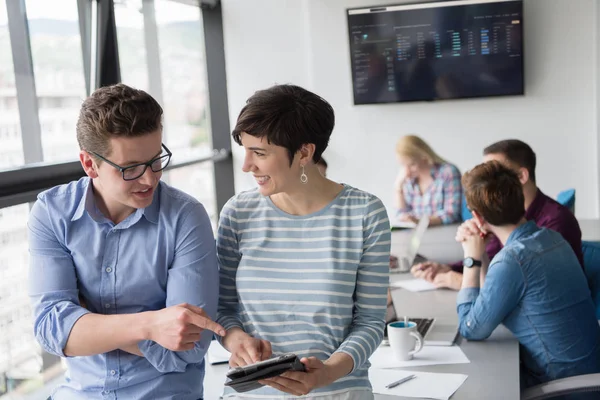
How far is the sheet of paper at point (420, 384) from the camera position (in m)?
1.93

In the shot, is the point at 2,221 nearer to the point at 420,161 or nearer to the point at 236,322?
the point at 236,322

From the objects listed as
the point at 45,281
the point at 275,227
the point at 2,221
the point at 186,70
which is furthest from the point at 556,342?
the point at 186,70

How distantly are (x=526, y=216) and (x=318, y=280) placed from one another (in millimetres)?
1787

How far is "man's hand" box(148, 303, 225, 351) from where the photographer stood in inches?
54.2

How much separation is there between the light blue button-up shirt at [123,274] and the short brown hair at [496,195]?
1201 millimetres

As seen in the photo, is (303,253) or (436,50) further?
(436,50)

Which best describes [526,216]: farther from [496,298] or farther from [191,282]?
[191,282]

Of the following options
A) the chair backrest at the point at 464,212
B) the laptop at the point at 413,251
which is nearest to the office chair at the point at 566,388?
the laptop at the point at 413,251

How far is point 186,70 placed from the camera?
17.9 ft

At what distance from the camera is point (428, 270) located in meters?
3.09

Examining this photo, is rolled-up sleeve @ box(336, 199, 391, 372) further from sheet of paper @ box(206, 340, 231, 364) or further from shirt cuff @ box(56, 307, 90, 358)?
sheet of paper @ box(206, 340, 231, 364)

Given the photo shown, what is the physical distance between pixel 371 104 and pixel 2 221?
3373mm

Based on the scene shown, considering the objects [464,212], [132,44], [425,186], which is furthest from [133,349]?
[425,186]

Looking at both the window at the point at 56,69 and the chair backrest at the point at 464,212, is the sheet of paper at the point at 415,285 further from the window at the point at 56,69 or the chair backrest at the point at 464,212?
the window at the point at 56,69
